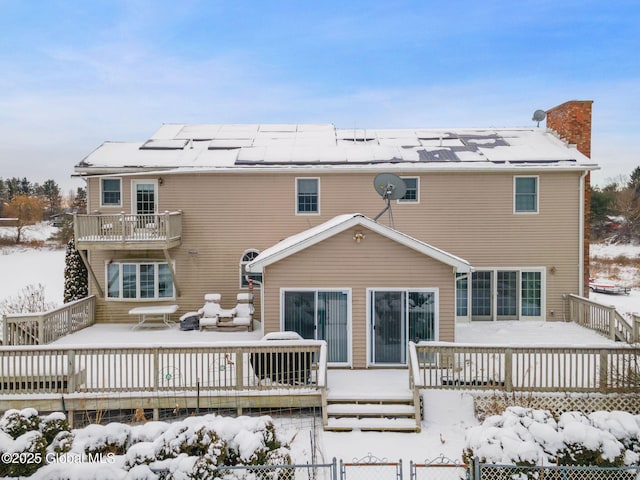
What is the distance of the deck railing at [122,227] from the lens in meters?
14.6

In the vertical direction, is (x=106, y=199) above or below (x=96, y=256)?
above

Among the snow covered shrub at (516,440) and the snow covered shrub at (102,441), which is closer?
the snow covered shrub at (516,440)

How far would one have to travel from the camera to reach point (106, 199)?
1638cm

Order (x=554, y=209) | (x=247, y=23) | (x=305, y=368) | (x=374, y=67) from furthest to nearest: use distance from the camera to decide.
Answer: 1. (x=374, y=67)
2. (x=247, y=23)
3. (x=554, y=209)
4. (x=305, y=368)

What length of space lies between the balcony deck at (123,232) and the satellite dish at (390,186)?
6.62m

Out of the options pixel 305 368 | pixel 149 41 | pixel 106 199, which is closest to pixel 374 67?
pixel 149 41

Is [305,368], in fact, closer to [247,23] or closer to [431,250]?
[431,250]

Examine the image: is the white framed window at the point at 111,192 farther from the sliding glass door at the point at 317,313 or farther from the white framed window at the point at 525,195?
the white framed window at the point at 525,195

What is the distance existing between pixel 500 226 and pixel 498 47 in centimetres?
2474

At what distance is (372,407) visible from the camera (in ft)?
30.9

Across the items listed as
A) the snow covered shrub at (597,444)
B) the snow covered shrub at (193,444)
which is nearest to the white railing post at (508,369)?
the snow covered shrub at (597,444)

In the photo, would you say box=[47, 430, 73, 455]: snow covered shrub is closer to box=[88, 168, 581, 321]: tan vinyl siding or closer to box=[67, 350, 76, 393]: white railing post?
box=[67, 350, 76, 393]: white railing post

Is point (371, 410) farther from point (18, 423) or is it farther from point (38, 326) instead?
point (38, 326)

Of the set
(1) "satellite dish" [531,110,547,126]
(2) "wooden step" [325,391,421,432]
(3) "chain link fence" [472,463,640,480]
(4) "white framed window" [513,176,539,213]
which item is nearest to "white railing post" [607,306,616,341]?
(4) "white framed window" [513,176,539,213]
